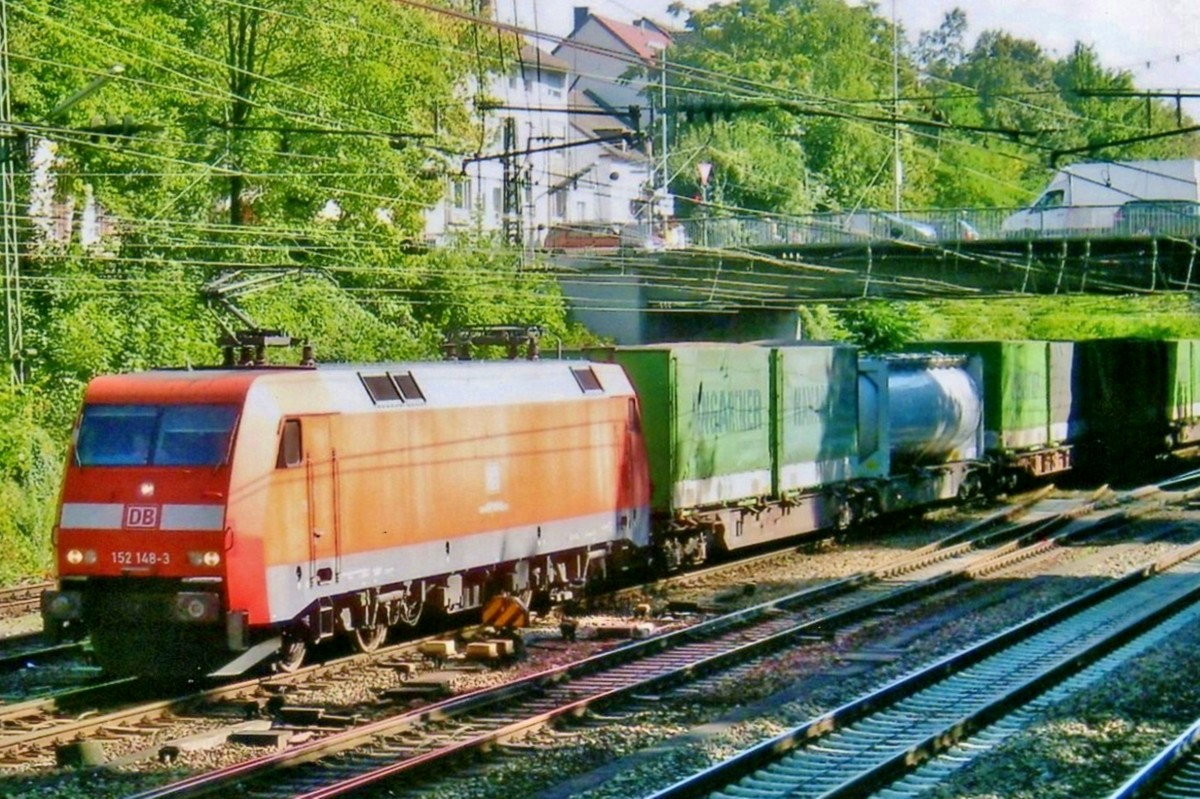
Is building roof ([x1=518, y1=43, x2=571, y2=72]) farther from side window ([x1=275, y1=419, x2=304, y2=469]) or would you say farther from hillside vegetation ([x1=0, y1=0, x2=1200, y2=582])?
side window ([x1=275, y1=419, x2=304, y2=469])

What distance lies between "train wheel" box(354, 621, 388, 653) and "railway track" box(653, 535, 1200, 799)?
206 inches

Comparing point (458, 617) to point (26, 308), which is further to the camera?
point (26, 308)

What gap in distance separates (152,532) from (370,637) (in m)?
3.26

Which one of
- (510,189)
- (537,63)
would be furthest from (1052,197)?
(537,63)

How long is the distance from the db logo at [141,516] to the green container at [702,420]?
8756 millimetres

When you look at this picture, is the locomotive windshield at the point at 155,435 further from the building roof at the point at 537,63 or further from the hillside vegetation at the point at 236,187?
the building roof at the point at 537,63

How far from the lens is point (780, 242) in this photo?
5044 centimetres

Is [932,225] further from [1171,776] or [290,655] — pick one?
[1171,776]

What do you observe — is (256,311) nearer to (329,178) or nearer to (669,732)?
(329,178)

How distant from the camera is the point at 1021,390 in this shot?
34.8m

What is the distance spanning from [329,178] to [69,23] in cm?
757

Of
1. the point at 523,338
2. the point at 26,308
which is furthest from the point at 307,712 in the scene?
the point at 26,308

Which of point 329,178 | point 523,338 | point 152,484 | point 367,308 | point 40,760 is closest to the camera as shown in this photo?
point 40,760

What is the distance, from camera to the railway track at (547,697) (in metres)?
11.7
